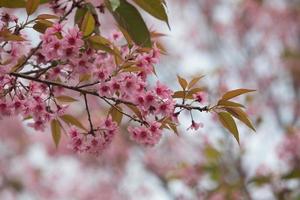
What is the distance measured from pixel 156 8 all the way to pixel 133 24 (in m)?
0.08

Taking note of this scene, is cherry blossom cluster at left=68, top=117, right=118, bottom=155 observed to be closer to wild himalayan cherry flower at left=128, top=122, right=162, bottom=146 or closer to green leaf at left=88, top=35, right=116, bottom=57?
wild himalayan cherry flower at left=128, top=122, right=162, bottom=146

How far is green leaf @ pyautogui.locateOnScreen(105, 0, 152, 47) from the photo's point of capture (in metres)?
1.42

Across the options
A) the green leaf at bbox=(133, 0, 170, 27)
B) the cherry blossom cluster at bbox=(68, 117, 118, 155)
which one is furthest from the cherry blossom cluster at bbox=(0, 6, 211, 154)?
the green leaf at bbox=(133, 0, 170, 27)

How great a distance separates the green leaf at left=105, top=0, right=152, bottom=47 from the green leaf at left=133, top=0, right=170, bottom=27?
0.04 metres

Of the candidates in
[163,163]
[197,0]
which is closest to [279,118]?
[163,163]

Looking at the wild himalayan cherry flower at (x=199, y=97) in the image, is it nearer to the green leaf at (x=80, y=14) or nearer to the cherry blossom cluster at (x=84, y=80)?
the cherry blossom cluster at (x=84, y=80)

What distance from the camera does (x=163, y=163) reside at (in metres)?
5.61

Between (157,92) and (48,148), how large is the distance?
5760 millimetres

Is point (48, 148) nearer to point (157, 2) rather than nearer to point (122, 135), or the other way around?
point (122, 135)

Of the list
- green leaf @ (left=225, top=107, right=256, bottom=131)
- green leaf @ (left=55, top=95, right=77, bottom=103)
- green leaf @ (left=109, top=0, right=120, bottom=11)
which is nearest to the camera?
green leaf @ (left=109, top=0, right=120, bottom=11)

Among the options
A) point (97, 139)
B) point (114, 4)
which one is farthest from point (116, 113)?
point (114, 4)

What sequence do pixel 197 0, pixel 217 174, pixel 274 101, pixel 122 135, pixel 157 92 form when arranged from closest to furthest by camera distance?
pixel 157 92 → pixel 217 174 → pixel 122 135 → pixel 274 101 → pixel 197 0

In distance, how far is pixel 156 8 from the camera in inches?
54.9

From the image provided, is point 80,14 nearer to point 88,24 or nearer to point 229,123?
point 88,24
